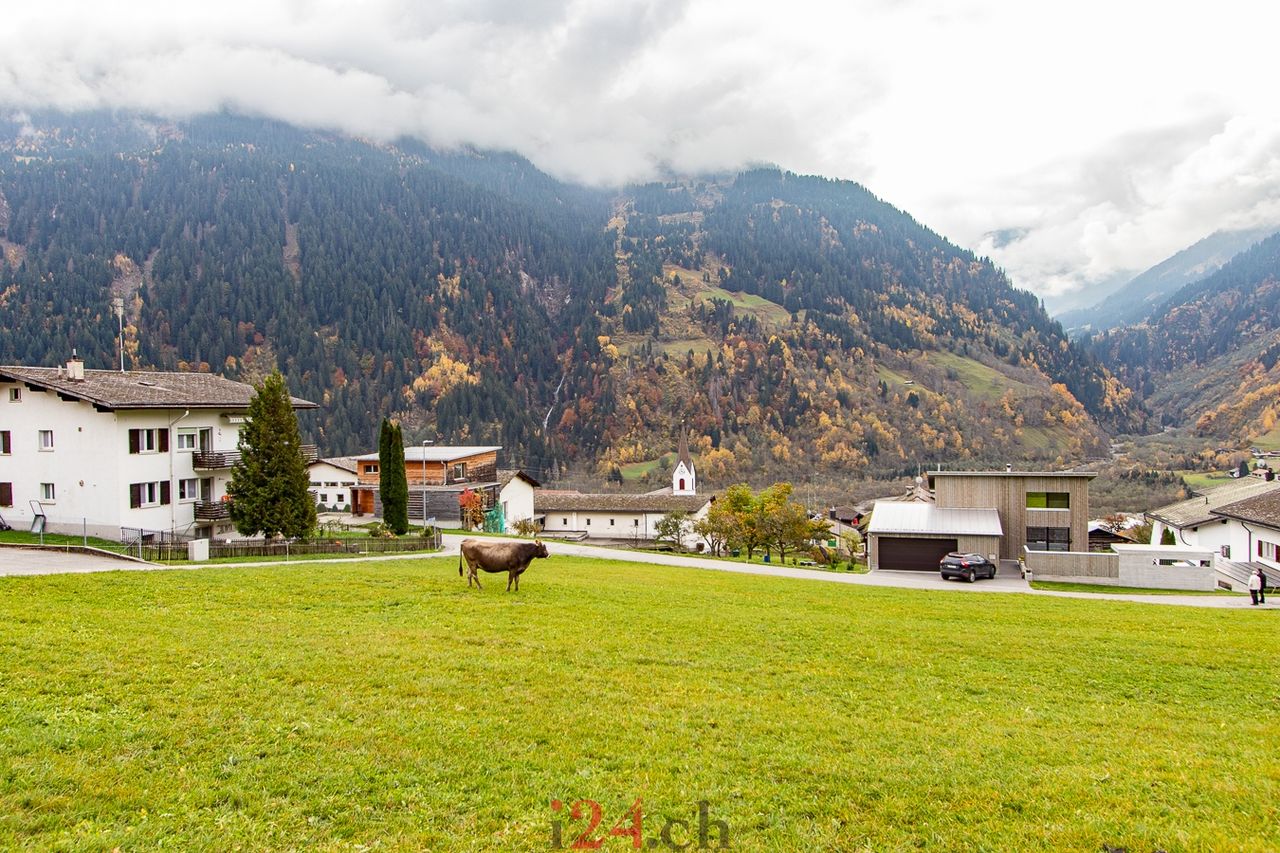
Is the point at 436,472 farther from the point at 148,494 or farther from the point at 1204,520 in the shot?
the point at 1204,520

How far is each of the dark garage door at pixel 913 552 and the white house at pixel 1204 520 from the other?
21.6 meters

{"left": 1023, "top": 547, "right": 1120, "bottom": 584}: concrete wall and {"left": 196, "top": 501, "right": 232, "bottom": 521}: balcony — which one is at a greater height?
{"left": 196, "top": 501, "right": 232, "bottom": 521}: balcony

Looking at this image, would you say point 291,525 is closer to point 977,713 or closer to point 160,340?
point 977,713

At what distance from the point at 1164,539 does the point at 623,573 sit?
50838mm

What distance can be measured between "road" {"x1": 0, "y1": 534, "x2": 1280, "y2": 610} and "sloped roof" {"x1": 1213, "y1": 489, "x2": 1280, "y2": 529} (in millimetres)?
12403

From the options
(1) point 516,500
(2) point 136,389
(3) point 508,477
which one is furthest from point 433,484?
(2) point 136,389

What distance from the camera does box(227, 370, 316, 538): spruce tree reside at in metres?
34.7

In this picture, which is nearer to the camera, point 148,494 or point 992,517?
point 148,494

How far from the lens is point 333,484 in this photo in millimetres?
64250

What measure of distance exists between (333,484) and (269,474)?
3085 cm

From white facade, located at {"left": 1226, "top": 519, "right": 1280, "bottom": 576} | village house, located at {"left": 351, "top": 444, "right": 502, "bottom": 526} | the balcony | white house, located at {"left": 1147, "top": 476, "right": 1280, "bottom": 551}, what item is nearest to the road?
the balcony

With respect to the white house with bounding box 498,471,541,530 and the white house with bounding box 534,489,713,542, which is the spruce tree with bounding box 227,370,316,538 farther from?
the white house with bounding box 534,489,713,542

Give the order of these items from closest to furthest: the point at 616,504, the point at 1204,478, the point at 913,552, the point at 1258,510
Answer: the point at 913,552
the point at 1258,510
the point at 616,504
the point at 1204,478

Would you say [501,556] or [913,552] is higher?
[501,556]
